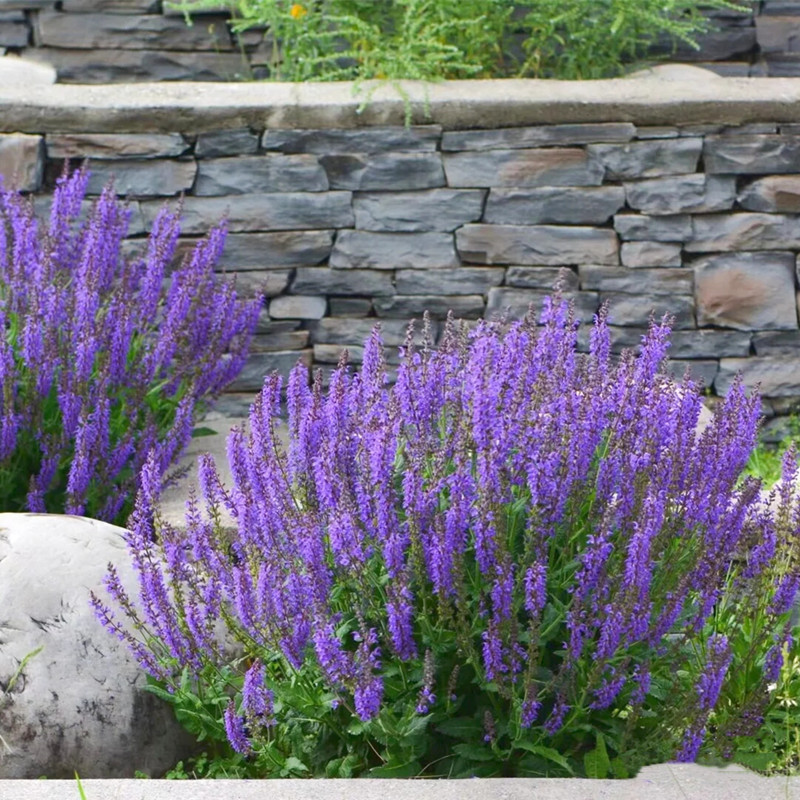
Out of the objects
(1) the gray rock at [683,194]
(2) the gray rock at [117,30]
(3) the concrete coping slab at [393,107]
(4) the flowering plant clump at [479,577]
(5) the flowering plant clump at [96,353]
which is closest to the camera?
(4) the flowering plant clump at [479,577]

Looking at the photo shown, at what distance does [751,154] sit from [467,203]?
3.16 ft

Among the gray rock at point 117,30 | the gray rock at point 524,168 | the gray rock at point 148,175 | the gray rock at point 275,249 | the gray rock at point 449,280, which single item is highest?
the gray rock at point 117,30

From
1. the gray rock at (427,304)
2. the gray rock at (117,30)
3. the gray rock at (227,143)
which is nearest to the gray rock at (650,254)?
the gray rock at (427,304)

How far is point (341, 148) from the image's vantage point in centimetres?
437

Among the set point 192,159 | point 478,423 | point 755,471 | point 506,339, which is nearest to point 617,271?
point 755,471

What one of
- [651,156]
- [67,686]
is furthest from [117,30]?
[67,686]

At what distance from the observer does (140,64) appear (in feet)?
17.2

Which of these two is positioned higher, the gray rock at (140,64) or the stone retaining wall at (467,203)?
the gray rock at (140,64)

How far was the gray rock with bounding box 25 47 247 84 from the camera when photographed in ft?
17.2

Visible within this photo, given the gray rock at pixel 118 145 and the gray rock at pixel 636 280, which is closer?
the gray rock at pixel 118 145

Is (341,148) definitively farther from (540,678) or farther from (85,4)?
(540,678)

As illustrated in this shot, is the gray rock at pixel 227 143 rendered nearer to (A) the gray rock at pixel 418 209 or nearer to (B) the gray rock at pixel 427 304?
(A) the gray rock at pixel 418 209

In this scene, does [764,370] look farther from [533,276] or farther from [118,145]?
[118,145]

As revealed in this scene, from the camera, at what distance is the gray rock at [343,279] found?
4.49m
